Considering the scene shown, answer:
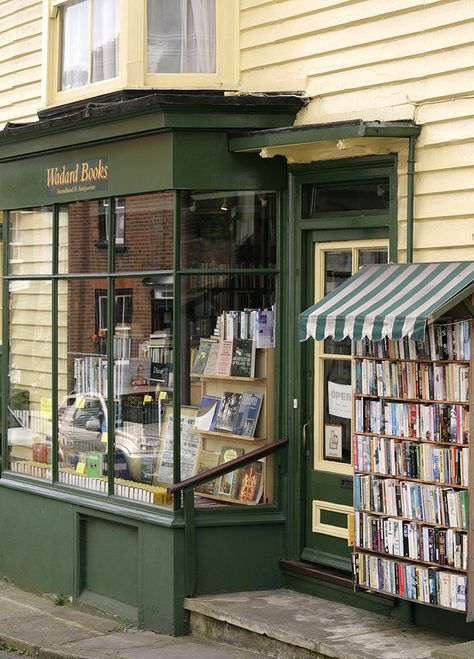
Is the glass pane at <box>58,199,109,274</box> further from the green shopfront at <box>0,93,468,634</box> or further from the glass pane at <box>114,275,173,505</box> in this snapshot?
the glass pane at <box>114,275,173,505</box>

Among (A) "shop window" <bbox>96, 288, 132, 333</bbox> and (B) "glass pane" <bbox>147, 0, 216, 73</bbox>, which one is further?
(A) "shop window" <bbox>96, 288, 132, 333</bbox>

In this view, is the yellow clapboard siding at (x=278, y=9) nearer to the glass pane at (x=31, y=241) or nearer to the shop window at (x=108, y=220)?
the shop window at (x=108, y=220)

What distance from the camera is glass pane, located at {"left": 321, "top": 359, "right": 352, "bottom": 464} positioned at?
922cm

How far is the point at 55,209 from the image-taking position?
36.6 ft

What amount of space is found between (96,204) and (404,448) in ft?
13.5

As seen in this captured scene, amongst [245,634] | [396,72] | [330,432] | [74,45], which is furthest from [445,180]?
[74,45]

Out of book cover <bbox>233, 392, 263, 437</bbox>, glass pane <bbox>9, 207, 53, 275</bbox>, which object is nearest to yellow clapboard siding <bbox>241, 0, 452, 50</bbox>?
glass pane <bbox>9, 207, 53, 275</bbox>

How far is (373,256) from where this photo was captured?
900cm

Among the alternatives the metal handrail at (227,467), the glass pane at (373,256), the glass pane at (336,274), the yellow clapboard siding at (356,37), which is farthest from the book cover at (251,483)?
the yellow clapboard siding at (356,37)

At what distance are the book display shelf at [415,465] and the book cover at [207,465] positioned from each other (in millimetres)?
1791

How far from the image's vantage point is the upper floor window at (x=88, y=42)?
414 inches

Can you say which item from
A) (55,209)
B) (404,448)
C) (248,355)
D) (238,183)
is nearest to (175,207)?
(238,183)

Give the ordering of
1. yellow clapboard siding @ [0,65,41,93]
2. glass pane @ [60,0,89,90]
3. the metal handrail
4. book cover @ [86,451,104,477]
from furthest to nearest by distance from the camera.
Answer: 1. yellow clapboard siding @ [0,65,41,93]
2. glass pane @ [60,0,89,90]
3. book cover @ [86,451,104,477]
4. the metal handrail

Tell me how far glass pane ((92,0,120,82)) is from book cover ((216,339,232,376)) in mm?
2621
